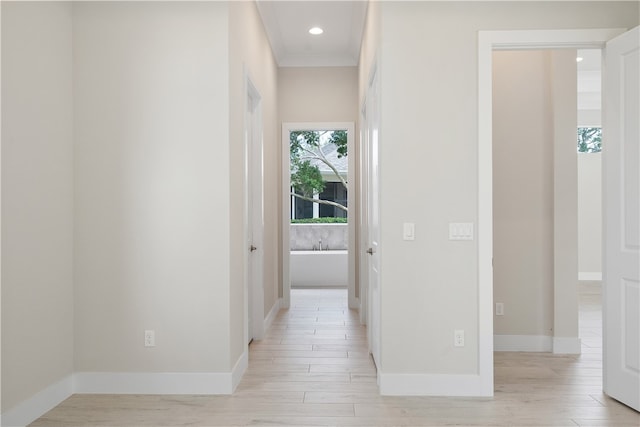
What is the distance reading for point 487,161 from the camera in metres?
3.15

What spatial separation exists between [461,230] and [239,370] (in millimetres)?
1793

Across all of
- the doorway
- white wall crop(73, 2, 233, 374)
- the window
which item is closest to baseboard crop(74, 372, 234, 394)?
white wall crop(73, 2, 233, 374)

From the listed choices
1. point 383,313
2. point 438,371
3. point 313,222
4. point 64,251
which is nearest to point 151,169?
point 64,251

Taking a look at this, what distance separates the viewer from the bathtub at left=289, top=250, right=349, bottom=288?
7676 mm

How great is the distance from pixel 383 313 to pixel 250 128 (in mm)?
2204

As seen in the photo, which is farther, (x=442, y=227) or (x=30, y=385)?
(x=442, y=227)

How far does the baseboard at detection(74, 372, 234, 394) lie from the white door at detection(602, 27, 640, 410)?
243 cm

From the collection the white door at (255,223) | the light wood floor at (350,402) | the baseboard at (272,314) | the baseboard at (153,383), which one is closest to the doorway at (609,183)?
the light wood floor at (350,402)

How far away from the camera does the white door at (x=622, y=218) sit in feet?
9.66

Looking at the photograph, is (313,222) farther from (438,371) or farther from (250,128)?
(438,371)

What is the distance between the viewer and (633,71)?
2951 millimetres

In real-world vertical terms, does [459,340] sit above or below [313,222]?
below

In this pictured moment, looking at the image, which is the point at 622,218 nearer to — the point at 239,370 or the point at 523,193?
the point at 523,193

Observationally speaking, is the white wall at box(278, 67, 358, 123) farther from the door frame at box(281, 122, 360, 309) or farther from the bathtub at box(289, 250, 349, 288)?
the bathtub at box(289, 250, 349, 288)
